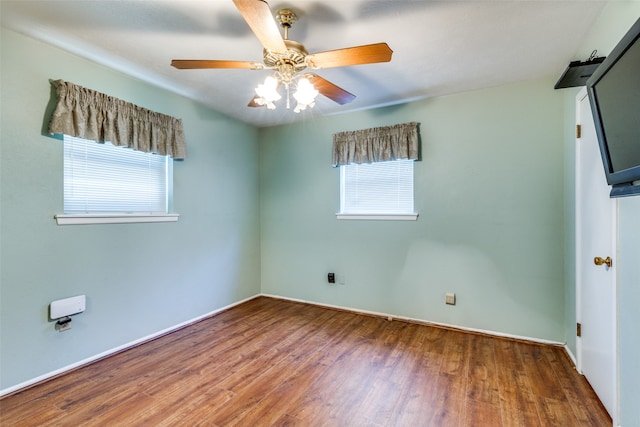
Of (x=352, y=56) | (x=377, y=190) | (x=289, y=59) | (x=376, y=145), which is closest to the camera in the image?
(x=352, y=56)

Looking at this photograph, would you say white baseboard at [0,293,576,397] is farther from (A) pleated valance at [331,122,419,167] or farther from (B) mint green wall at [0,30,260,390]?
(A) pleated valance at [331,122,419,167]

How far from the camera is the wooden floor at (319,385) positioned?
1.70 metres

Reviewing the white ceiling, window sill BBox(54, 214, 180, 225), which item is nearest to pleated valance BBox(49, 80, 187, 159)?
the white ceiling

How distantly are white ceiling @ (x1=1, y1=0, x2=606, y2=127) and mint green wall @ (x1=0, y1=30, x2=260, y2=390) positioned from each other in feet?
0.86

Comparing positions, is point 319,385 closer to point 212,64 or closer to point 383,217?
point 383,217

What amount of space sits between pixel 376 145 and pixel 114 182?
2.65 metres

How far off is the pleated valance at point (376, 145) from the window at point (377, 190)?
0.14m

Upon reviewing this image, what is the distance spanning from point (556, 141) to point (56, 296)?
14.1 ft

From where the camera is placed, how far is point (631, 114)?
1105mm

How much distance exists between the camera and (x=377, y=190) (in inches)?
134

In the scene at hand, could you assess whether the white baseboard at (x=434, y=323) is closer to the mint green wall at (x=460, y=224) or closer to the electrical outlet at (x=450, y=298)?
the mint green wall at (x=460, y=224)

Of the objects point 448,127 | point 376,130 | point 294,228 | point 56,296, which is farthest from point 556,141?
point 56,296

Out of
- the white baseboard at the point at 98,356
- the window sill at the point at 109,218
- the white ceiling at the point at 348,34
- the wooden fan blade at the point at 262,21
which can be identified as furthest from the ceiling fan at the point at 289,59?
the white baseboard at the point at 98,356

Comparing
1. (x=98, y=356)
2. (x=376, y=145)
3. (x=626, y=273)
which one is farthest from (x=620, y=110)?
(x=98, y=356)
